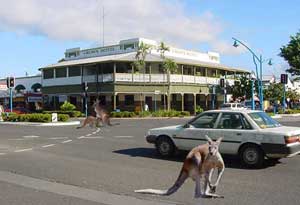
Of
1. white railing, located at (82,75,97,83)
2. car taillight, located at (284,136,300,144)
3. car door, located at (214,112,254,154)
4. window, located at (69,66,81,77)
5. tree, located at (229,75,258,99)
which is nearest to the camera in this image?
car taillight, located at (284,136,300,144)

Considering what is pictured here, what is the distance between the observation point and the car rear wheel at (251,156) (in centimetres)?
1153

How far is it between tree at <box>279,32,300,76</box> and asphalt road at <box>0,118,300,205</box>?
45157mm

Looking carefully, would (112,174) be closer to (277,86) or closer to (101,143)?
(101,143)

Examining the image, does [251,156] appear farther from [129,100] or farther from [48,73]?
[48,73]

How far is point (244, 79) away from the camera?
58906mm

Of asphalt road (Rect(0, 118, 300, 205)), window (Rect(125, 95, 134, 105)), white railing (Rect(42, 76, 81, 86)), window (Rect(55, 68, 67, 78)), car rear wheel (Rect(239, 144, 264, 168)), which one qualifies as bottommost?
asphalt road (Rect(0, 118, 300, 205))

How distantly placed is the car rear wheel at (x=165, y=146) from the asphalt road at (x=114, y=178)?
0.93ft

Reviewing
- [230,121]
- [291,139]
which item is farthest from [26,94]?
[291,139]

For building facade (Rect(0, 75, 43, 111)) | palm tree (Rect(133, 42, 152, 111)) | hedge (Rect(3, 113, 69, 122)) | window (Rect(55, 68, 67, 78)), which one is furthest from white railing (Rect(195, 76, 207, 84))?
hedge (Rect(3, 113, 69, 122))

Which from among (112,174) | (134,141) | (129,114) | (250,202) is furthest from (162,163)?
(129,114)

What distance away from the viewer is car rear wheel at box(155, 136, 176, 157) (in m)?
13.3

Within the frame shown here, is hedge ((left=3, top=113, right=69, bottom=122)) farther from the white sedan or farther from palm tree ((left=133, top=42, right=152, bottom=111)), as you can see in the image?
the white sedan

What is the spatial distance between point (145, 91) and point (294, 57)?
20345 mm

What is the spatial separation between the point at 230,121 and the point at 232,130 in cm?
31
